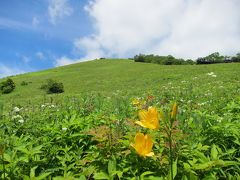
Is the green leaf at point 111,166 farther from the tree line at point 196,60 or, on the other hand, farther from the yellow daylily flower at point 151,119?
the tree line at point 196,60

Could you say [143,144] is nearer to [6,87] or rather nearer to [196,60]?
[6,87]

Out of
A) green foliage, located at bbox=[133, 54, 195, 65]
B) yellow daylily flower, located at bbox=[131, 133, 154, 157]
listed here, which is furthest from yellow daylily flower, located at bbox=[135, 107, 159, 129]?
green foliage, located at bbox=[133, 54, 195, 65]

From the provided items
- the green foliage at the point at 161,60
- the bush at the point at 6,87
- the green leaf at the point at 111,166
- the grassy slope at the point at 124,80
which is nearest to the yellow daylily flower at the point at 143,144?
the green leaf at the point at 111,166

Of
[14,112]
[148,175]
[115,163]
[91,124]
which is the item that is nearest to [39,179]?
[115,163]

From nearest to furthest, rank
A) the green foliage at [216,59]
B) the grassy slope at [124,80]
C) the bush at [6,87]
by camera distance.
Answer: the grassy slope at [124,80], the bush at [6,87], the green foliage at [216,59]

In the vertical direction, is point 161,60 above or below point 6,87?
above

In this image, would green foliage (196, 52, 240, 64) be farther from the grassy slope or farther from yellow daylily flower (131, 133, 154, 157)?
yellow daylily flower (131, 133, 154, 157)

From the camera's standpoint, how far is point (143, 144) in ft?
8.70

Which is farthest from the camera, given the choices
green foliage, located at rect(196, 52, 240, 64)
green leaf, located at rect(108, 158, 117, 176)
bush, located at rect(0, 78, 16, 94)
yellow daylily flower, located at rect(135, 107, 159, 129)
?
green foliage, located at rect(196, 52, 240, 64)

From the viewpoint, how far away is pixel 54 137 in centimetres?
477

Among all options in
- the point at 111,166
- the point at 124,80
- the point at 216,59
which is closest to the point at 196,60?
the point at 216,59

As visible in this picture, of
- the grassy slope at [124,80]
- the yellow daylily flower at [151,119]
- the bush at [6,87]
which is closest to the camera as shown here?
the yellow daylily flower at [151,119]

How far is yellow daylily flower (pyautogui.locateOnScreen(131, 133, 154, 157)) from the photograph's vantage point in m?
2.63

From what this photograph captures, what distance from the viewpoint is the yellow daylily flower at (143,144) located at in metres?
2.63
